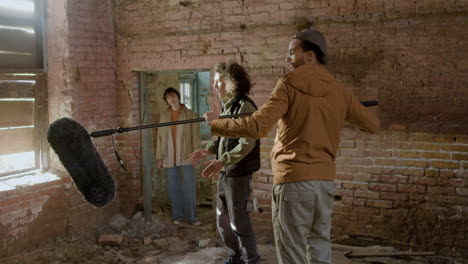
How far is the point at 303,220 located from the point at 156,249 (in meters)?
2.87

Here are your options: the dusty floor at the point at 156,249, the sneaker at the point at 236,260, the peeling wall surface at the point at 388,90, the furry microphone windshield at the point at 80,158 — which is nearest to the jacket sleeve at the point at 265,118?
the furry microphone windshield at the point at 80,158

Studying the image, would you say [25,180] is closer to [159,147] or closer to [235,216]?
[159,147]

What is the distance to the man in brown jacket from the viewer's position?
2.62 meters

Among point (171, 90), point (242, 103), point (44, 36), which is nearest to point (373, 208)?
point (242, 103)

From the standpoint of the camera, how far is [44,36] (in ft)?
16.7

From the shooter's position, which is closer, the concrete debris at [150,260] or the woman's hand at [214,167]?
the woman's hand at [214,167]

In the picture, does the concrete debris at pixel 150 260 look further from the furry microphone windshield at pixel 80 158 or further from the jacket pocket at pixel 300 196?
the jacket pocket at pixel 300 196

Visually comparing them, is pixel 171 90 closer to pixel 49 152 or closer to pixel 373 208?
pixel 49 152

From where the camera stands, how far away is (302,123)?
264 centimetres

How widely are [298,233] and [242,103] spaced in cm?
131

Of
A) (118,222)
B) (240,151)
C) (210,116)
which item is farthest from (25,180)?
(210,116)

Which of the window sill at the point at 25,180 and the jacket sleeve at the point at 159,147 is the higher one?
the jacket sleeve at the point at 159,147

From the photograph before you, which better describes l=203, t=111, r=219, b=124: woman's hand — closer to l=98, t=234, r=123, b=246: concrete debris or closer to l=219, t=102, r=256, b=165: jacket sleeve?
l=219, t=102, r=256, b=165: jacket sleeve

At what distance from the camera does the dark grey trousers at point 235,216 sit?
366 centimetres
